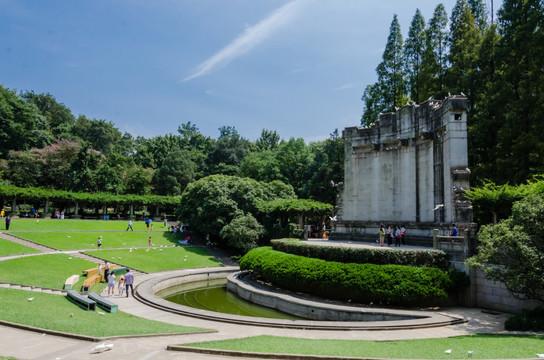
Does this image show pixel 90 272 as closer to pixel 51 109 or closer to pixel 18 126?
pixel 18 126

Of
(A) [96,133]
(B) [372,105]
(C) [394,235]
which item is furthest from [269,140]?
(C) [394,235]

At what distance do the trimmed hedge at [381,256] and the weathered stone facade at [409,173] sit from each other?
2.29 meters

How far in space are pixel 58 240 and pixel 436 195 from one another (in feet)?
110

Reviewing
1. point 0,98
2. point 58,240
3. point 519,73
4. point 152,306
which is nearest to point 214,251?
point 58,240

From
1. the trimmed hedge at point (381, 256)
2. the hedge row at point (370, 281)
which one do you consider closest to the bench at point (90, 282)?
the hedge row at point (370, 281)

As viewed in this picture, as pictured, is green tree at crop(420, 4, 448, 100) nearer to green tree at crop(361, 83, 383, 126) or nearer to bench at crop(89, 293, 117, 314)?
green tree at crop(361, 83, 383, 126)

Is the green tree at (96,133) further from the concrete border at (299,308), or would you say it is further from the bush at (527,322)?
the bush at (527,322)

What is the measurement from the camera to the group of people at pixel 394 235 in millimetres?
24109

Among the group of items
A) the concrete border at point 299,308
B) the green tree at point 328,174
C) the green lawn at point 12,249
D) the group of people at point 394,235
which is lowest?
the concrete border at point 299,308

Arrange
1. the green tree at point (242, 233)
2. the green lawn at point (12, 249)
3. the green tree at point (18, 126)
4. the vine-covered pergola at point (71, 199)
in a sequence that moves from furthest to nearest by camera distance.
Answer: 1. the green tree at point (18, 126)
2. the vine-covered pergola at point (71, 199)
3. the green tree at point (242, 233)
4. the green lawn at point (12, 249)

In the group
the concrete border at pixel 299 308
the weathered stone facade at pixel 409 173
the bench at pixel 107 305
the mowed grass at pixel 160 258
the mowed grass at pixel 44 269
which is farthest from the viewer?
the mowed grass at pixel 160 258

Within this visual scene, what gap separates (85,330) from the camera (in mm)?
11766

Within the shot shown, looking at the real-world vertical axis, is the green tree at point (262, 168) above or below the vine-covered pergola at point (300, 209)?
above

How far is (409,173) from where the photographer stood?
89.1 ft
